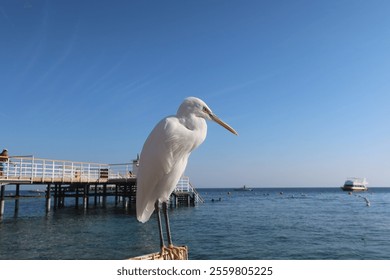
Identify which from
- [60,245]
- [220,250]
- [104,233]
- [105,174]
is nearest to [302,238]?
[220,250]

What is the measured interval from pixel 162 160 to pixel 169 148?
17 cm

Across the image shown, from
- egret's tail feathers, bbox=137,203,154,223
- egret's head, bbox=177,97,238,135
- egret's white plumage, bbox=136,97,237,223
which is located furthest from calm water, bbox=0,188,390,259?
egret's head, bbox=177,97,238,135

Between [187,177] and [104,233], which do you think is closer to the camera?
[104,233]

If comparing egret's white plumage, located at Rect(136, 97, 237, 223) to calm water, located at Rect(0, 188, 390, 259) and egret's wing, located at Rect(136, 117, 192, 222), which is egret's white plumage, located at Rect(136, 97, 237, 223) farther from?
calm water, located at Rect(0, 188, 390, 259)

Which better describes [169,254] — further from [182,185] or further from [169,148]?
[182,185]

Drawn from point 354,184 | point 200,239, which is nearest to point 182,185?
point 200,239

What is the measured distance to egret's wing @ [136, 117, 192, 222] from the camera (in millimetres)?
3488

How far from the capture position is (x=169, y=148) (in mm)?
3531

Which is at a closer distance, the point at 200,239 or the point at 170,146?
the point at 170,146

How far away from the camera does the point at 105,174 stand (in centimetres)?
2434
